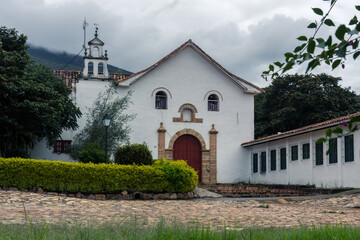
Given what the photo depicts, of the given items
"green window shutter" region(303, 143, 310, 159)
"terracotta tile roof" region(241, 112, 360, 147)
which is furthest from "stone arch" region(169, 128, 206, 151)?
"green window shutter" region(303, 143, 310, 159)

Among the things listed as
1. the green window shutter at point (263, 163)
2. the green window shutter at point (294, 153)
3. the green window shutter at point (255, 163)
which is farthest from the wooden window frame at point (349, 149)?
the green window shutter at point (255, 163)

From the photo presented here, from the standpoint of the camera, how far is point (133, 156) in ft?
56.9

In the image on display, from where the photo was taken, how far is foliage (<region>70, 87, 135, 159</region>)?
23291 mm

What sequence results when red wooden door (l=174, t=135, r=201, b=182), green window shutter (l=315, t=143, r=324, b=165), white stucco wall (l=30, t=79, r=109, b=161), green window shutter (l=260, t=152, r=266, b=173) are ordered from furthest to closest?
red wooden door (l=174, t=135, r=201, b=182)
green window shutter (l=260, t=152, r=266, b=173)
white stucco wall (l=30, t=79, r=109, b=161)
green window shutter (l=315, t=143, r=324, b=165)

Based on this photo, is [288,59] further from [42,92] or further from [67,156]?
[67,156]

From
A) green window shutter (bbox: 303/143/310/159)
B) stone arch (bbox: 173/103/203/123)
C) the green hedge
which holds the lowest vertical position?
the green hedge

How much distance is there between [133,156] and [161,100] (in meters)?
8.99

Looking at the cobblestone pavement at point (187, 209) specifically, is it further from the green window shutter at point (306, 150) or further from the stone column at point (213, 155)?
the stone column at point (213, 155)

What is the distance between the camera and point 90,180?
1522 cm

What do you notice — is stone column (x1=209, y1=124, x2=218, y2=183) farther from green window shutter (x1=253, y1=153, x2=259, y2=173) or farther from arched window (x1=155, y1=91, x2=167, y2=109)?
arched window (x1=155, y1=91, x2=167, y2=109)

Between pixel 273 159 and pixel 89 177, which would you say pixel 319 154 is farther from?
pixel 89 177

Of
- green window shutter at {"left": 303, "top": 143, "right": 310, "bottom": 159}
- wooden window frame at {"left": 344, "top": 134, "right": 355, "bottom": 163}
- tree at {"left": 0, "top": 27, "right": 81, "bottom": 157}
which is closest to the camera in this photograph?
tree at {"left": 0, "top": 27, "right": 81, "bottom": 157}

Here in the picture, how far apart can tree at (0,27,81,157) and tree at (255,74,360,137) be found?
1794cm

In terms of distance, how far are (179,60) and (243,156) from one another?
688cm
